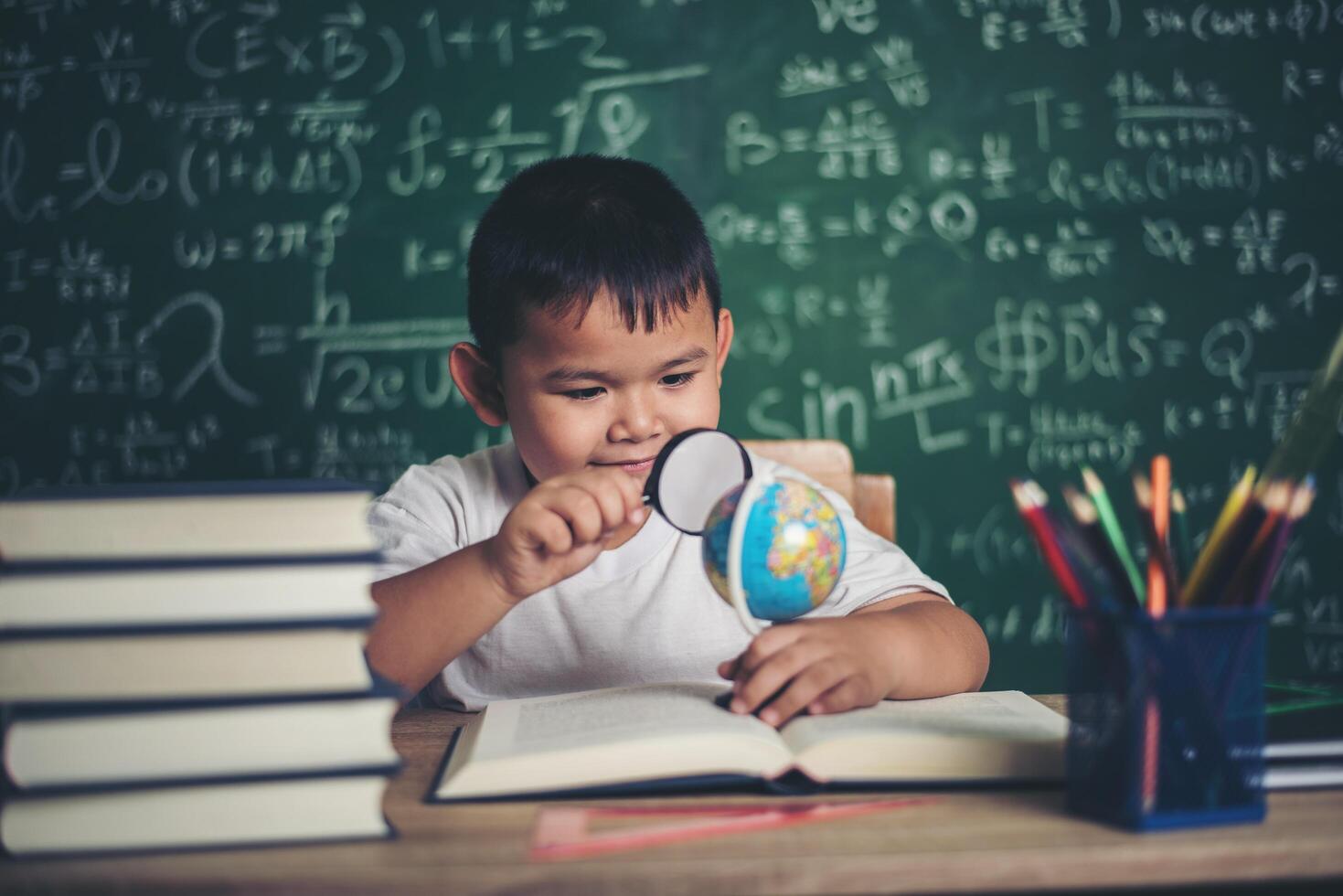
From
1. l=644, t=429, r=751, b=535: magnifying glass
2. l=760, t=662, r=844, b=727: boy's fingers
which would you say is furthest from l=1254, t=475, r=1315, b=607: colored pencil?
l=644, t=429, r=751, b=535: magnifying glass

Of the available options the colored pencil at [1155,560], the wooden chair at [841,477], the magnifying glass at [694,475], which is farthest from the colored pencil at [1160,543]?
the wooden chair at [841,477]

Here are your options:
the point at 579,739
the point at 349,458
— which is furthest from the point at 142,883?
the point at 349,458

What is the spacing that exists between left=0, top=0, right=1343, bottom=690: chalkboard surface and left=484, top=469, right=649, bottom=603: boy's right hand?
2.04 meters

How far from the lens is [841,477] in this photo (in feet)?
6.42

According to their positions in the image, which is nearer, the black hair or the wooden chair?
the black hair

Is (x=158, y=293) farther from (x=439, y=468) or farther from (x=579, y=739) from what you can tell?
(x=579, y=739)

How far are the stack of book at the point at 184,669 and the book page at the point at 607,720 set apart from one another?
154mm

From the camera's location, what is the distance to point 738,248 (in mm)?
3109

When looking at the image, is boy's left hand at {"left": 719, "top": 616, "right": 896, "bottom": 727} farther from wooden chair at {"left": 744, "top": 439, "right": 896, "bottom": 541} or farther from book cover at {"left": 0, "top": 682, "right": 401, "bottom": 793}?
wooden chair at {"left": 744, "top": 439, "right": 896, "bottom": 541}

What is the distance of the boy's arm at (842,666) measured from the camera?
953 mm

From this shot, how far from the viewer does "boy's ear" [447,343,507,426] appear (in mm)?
1614

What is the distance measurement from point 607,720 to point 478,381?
825mm

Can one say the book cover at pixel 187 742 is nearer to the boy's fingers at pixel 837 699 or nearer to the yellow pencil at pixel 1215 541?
the boy's fingers at pixel 837 699

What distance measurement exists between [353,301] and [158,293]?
0.55 meters
